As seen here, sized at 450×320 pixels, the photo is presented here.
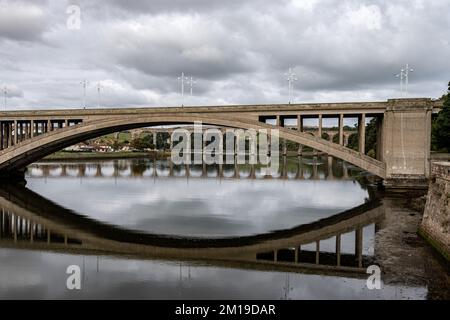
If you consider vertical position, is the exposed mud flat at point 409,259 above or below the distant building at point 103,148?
below

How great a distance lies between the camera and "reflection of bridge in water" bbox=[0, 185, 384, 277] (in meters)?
18.4

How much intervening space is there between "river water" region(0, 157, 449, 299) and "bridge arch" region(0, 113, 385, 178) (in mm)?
4115

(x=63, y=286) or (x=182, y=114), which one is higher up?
(x=182, y=114)

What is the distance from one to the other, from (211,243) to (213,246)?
593 millimetres

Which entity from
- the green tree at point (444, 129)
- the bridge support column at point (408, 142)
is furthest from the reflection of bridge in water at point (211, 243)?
the green tree at point (444, 129)

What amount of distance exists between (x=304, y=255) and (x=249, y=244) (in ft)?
10.5

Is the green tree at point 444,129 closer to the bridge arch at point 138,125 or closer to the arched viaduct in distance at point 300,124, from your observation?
the arched viaduct in distance at point 300,124

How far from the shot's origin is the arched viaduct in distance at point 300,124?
3856 cm

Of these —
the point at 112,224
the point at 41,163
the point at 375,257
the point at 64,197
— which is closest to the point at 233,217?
the point at 112,224

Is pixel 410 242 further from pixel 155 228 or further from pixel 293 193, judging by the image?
pixel 293 193

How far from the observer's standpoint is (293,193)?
1649 inches

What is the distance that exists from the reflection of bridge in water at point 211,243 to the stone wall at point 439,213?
338 cm

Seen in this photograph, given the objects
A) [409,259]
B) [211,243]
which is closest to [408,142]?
[409,259]
